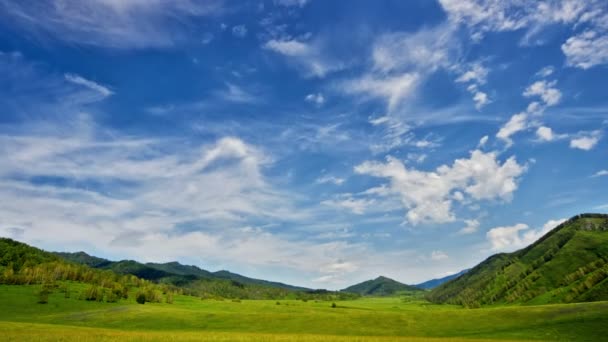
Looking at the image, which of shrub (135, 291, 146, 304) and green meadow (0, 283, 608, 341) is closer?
green meadow (0, 283, 608, 341)

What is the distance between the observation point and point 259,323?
91875mm

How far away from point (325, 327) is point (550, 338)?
42.3 meters

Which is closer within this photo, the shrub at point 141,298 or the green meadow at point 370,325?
the green meadow at point 370,325

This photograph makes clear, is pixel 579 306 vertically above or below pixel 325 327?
above

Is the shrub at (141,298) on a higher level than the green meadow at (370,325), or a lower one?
higher

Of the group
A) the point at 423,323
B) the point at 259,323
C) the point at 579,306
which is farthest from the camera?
the point at 259,323

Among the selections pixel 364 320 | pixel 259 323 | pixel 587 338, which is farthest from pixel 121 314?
pixel 587 338

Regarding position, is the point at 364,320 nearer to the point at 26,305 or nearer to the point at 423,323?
the point at 423,323

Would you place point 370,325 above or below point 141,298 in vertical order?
below

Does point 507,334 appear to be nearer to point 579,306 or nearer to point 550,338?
point 550,338

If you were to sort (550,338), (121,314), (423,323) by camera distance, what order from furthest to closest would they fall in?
(121,314) < (423,323) < (550,338)

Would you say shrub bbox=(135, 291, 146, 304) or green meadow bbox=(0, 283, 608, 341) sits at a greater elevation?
shrub bbox=(135, 291, 146, 304)

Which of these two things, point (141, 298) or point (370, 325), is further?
point (141, 298)

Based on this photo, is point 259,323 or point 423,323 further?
point 259,323
